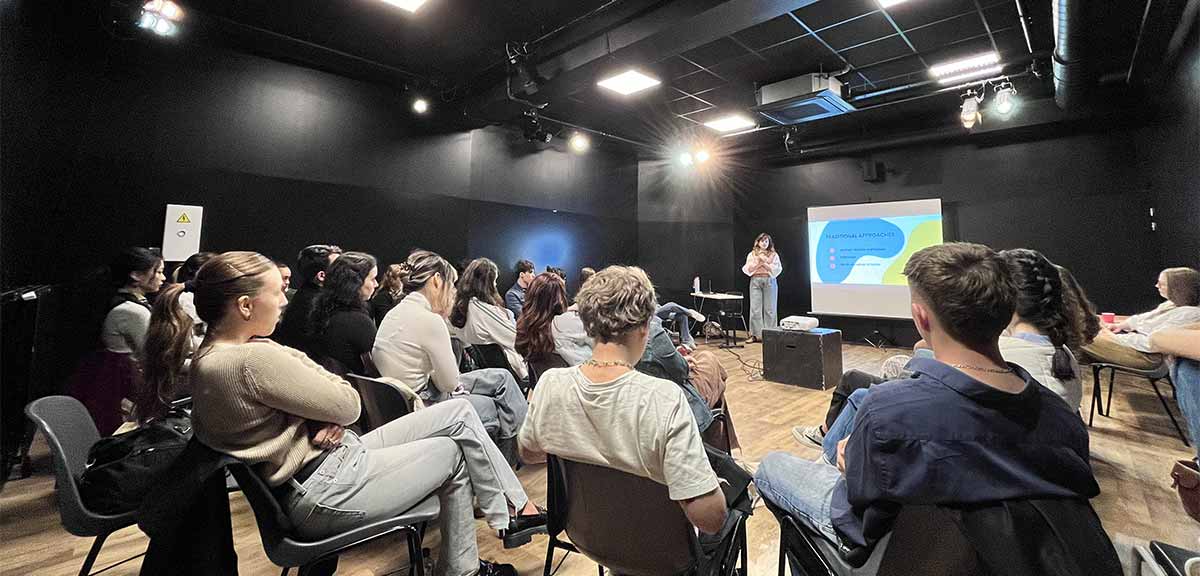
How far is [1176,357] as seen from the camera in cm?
198

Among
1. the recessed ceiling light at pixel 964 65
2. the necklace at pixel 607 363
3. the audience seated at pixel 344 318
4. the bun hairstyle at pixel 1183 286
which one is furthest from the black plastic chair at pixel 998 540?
the recessed ceiling light at pixel 964 65

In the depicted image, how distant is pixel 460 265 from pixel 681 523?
5020 mm

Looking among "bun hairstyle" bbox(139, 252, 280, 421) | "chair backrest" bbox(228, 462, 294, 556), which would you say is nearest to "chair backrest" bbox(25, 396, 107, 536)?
"bun hairstyle" bbox(139, 252, 280, 421)

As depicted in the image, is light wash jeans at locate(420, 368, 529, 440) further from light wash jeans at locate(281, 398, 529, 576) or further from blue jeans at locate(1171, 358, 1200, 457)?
blue jeans at locate(1171, 358, 1200, 457)

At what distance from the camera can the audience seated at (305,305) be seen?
2365 mm

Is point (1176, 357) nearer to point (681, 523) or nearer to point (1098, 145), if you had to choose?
point (681, 523)

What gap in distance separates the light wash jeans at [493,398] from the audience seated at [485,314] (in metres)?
0.51

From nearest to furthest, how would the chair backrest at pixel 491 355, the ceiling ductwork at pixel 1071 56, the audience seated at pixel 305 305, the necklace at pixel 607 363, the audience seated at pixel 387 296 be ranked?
the necklace at pixel 607 363 < the audience seated at pixel 305 305 < the chair backrest at pixel 491 355 < the ceiling ductwork at pixel 1071 56 < the audience seated at pixel 387 296

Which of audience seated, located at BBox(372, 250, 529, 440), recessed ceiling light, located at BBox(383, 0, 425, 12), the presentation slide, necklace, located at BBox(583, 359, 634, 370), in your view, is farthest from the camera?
the presentation slide

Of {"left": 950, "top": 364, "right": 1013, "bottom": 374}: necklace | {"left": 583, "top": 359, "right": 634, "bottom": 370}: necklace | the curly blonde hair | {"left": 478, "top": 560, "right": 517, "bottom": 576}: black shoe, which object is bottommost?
{"left": 478, "top": 560, "right": 517, "bottom": 576}: black shoe

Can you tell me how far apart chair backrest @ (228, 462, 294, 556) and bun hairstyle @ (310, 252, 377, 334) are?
47.9 inches

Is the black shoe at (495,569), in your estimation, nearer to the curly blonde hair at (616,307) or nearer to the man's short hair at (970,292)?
the curly blonde hair at (616,307)

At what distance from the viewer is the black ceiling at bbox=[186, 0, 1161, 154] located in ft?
12.7

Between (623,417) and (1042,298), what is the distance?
178 centimetres
